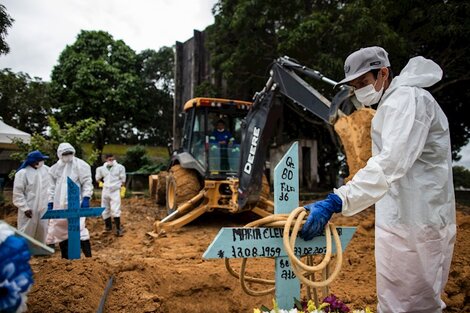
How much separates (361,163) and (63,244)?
13.5 feet

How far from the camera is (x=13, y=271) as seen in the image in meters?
1.22

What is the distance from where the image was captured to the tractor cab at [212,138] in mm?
7535

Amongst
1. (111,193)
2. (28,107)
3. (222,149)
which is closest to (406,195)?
(222,149)

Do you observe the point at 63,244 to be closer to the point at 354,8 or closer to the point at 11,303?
the point at 11,303

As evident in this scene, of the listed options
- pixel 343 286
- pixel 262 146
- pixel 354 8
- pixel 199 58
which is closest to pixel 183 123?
pixel 262 146

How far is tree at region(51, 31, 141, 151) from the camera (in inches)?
732

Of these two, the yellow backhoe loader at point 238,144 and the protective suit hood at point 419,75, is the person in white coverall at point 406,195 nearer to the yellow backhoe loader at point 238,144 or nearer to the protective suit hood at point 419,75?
the protective suit hood at point 419,75

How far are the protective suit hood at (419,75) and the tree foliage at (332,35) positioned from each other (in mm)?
6332

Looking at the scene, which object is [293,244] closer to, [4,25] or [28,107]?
[4,25]

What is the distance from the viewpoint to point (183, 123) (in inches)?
330

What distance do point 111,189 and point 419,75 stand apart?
7.22 m

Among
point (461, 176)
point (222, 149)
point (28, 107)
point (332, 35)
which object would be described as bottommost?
point (461, 176)

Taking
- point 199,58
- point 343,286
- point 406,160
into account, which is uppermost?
point 199,58

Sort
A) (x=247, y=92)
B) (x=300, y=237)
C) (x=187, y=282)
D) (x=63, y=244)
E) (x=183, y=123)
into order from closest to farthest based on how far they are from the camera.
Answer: (x=300, y=237) → (x=187, y=282) → (x=63, y=244) → (x=183, y=123) → (x=247, y=92)
